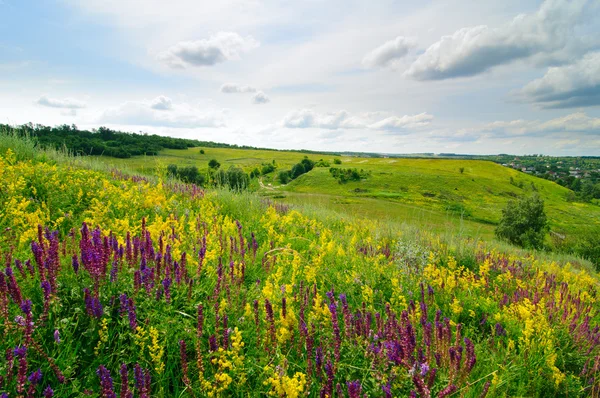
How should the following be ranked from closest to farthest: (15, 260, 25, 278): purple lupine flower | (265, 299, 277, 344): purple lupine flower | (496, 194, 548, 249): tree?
(265, 299, 277, 344): purple lupine flower → (15, 260, 25, 278): purple lupine flower → (496, 194, 548, 249): tree

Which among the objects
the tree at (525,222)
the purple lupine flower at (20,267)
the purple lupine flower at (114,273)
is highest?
the purple lupine flower at (20,267)

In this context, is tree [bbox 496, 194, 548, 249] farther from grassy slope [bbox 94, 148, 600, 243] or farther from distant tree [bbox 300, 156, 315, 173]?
distant tree [bbox 300, 156, 315, 173]

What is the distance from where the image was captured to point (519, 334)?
12.1 ft

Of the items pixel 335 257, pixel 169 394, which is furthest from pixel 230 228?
pixel 169 394

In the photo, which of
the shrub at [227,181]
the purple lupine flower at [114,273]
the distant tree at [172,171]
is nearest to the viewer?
the purple lupine flower at [114,273]

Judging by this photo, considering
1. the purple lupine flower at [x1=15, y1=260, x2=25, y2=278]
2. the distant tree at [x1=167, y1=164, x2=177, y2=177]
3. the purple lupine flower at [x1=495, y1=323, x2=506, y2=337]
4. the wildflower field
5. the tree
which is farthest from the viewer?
the tree

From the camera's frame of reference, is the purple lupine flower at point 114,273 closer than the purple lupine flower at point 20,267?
No

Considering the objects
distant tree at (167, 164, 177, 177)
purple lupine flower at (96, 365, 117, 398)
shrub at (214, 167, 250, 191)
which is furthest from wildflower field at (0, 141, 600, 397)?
distant tree at (167, 164, 177, 177)

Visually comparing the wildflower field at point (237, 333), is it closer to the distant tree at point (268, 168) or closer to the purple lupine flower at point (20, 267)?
the purple lupine flower at point (20, 267)

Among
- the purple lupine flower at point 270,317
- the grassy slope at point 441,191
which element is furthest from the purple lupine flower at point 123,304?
the grassy slope at point 441,191

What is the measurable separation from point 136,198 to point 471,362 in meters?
6.85

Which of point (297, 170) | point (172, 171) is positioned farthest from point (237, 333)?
point (297, 170)

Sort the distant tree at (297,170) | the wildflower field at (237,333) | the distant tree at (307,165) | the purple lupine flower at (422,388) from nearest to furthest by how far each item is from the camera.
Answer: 1. the purple lupine flower at (422,388)
2. the wildflower field at (237,333)
3. the distant tree at (297,170)
4. the distant tree at (307,165)

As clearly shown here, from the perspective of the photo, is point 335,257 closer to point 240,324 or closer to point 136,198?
point 240,324
